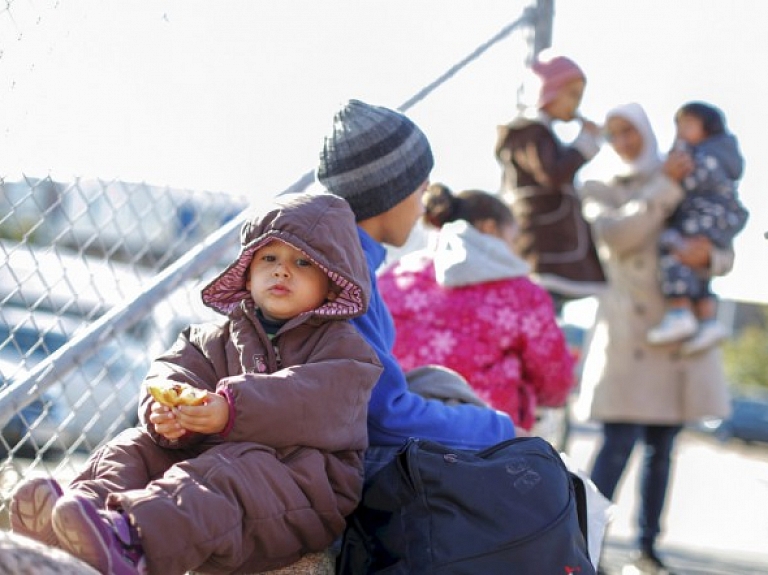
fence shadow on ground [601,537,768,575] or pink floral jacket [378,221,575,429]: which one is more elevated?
pink floral jacket [378,221,575,429]

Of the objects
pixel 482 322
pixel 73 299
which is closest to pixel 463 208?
pixel 482 322

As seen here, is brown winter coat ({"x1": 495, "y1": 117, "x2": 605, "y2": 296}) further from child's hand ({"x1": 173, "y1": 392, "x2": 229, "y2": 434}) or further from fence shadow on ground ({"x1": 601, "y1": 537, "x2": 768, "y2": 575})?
child's hand ({"x1": 173, "y1": 392, "x2": 229, "y2": 434})

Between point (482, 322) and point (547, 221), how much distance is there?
55.9 inches

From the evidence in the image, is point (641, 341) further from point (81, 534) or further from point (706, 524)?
point (81, 534)

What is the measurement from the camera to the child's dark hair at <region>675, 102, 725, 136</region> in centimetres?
603

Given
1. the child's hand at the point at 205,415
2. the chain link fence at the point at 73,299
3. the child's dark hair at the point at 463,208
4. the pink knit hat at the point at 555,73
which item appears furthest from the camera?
the pink knit hat at the point at 555,73

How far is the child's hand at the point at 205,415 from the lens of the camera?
8.41ft

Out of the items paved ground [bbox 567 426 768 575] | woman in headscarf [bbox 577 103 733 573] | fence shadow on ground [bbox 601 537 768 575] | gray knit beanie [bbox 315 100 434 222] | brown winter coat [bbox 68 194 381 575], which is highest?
gray knit beanie [bbox 315 100 434 222]

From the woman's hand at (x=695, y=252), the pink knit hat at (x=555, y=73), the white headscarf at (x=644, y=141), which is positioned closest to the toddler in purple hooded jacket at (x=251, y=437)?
the pink knit hat at (x=555, y=73)

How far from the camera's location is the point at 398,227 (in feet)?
12.0

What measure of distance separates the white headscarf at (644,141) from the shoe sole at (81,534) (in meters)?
4.15

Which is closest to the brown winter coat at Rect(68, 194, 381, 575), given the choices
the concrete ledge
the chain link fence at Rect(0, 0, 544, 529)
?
the concrete ledge

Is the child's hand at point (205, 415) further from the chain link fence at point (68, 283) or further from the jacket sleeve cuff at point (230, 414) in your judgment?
the chain link fence at point (68, 283)

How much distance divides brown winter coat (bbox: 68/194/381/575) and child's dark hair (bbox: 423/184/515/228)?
168 cm
